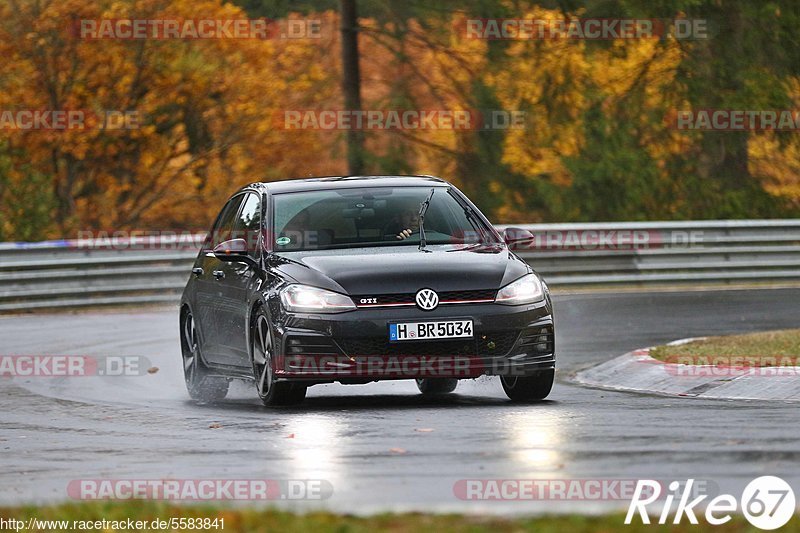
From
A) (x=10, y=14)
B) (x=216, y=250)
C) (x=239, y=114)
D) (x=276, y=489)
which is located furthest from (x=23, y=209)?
(x=276, y=489)

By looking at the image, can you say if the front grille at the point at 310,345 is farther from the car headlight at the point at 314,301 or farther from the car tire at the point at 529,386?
the car tire at the point at 529,386

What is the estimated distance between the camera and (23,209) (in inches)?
1233

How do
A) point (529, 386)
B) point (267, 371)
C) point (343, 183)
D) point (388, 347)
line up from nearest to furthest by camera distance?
point (388, 347) < point (267, 371) < point (529, 386) < point (343, 183)

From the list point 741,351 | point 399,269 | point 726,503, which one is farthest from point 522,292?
point 726,503

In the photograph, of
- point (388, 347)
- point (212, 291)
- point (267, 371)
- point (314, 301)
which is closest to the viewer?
point (388, 347)

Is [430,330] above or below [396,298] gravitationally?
below

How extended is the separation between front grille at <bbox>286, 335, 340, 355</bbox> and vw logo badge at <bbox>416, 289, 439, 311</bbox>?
0.63 metres

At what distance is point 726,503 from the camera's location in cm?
743

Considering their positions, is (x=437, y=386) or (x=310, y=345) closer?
(x=310, y=345)

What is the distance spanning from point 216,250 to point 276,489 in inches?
202

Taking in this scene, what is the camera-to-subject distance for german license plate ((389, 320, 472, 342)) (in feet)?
39.0

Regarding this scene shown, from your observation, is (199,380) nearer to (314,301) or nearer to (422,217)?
(422,217)

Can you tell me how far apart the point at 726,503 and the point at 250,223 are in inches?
275

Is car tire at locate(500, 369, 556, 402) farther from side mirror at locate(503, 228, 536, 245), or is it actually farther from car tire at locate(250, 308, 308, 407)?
car tire at locate(250, 308, 308, 407)
